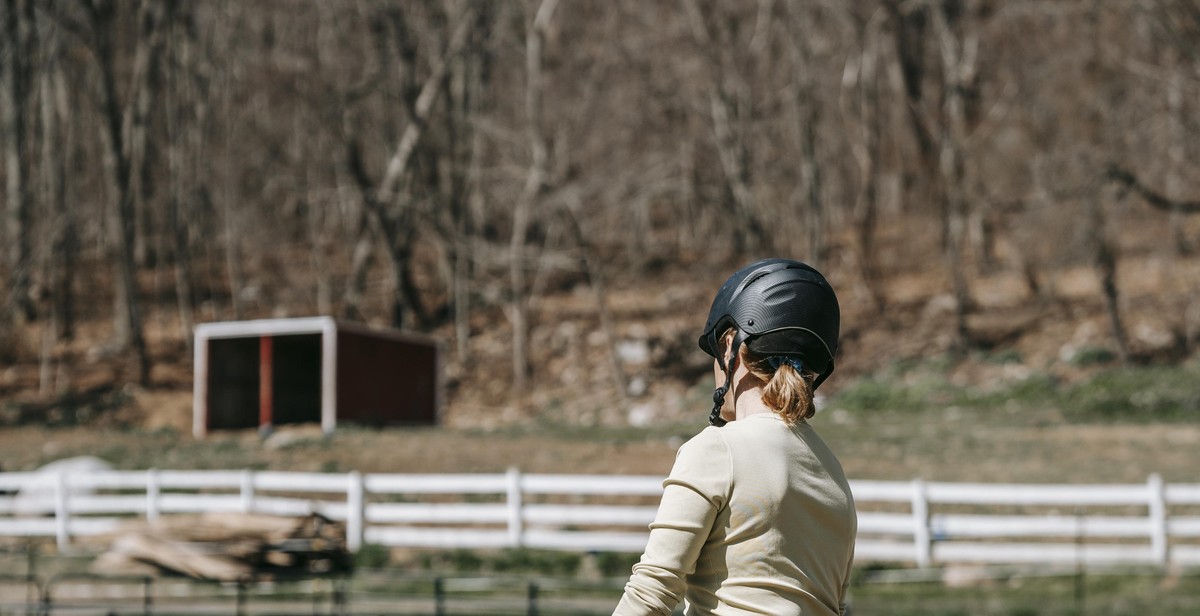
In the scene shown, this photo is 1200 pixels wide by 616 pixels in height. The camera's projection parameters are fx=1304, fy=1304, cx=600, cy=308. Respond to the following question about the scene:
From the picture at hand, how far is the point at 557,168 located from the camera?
41.5 metres

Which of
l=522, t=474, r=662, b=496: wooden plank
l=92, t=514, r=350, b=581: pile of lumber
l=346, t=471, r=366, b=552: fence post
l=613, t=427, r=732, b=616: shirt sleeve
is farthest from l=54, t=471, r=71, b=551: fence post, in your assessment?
l=613, t=427, r=732, b=616: shirt sleeve

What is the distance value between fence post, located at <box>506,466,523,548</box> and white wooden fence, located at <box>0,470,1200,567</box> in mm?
13

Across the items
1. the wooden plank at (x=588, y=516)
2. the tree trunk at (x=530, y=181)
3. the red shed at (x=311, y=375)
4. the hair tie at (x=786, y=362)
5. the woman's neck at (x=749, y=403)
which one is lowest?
the wooden plank at (x=588, y=516)

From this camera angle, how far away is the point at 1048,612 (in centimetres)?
1215

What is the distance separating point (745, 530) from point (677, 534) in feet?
0.47

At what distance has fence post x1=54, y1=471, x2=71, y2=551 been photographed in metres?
18.5

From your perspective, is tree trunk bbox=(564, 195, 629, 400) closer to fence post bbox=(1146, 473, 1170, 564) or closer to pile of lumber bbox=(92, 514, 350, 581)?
pile of lumber bbox=(92, 514, 350, 581)

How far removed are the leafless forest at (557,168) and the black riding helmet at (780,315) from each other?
28.6m

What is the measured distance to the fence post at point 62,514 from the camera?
1852 centimetres

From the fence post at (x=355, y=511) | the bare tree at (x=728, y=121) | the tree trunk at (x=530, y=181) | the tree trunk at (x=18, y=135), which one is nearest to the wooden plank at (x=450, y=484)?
the fence post at (x=355, y=511)

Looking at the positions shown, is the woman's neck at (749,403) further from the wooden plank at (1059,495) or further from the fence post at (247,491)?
the fence post at (247,491)

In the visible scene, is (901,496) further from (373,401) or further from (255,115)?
(255,115)

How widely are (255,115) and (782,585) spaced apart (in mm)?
50939

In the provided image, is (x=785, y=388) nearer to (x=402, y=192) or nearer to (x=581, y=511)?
(x=581, y=511)
